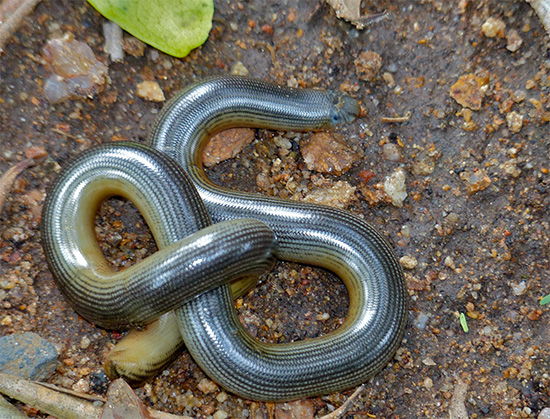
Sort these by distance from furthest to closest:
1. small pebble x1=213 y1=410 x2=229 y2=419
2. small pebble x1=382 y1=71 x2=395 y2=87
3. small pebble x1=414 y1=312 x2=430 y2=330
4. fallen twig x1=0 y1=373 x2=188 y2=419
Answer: small pebble x1=382 y1=71 x2=395 y2=87
small pebble x1=414 y1=312 x2=430 y2=330
small pebble x1=213 y1=410 x2=229 y2=419
fallen twig x1=0 y1=373 x2=188 y2=419

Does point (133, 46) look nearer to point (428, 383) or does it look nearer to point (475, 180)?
point (475, 180)

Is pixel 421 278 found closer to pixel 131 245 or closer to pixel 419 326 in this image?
pixel 419 326

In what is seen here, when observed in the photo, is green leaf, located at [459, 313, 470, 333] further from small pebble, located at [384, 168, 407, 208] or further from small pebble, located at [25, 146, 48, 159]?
small pebble, located at [25, 146, 48, 159]

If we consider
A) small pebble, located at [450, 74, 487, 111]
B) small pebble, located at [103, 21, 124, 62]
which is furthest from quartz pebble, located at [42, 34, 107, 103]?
small pebble, located at [450, 74, 487, 111]

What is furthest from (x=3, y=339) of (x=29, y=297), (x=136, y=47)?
(x=136, y=47)

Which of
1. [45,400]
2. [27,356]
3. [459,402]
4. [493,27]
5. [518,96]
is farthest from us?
[493,27]

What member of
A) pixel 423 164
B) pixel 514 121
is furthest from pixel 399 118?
pixel 514 121
